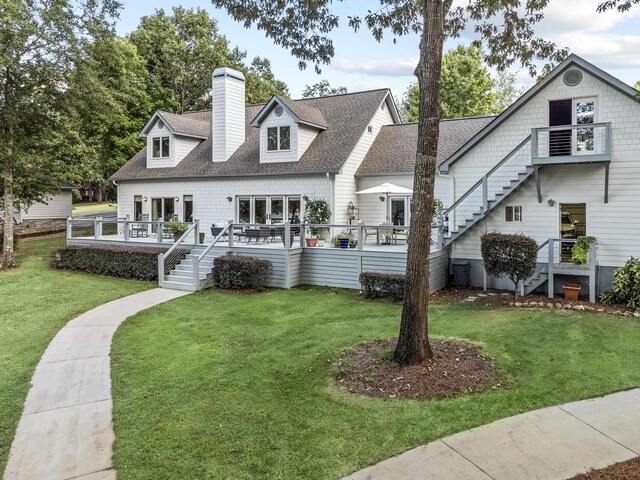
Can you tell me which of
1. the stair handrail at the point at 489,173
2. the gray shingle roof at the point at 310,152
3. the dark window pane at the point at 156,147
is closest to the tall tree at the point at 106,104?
the dark window pane at the point at 156,147

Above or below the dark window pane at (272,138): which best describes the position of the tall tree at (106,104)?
above

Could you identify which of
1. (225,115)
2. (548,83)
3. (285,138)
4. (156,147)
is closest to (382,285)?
(548,83)

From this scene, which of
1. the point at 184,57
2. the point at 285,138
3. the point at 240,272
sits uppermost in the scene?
the point at 184,57

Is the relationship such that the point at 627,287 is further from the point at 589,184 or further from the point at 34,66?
the point at 34,66

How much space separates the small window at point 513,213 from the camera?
13.6 meters

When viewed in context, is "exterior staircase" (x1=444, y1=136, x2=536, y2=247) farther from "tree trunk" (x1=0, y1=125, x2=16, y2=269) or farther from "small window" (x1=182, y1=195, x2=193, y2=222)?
"tree trunk" (x1=0, y1=125, x2=16, y2=269)

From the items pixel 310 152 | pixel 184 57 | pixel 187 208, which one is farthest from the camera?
pixel 184 57

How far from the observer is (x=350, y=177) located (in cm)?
1827

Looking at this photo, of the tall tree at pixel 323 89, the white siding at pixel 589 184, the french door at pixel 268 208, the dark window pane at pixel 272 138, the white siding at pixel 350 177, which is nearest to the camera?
the white siding at pixel 589 184

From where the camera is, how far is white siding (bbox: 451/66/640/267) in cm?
1205

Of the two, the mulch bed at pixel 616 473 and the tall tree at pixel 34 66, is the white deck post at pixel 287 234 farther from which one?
the mulch bed at pixel 616 473

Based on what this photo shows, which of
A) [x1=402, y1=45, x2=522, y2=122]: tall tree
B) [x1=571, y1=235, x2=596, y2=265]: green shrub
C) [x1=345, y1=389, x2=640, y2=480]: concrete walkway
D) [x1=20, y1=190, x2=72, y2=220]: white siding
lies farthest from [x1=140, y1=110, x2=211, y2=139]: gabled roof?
[x1=345, y1=389, x2=640, y2=480]: concrete walkway

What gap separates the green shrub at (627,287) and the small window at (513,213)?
2891 mm

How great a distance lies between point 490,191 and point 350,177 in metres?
5.80
